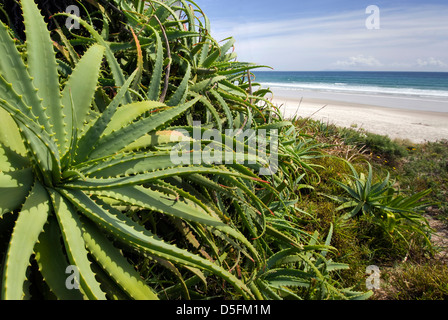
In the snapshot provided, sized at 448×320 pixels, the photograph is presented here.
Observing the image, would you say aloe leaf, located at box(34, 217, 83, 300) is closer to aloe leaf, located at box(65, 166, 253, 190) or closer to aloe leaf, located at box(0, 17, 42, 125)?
aloe leaf, located at box(65, 166, 253, 190)

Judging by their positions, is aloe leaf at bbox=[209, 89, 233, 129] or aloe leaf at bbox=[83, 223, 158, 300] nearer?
aloe leaf at bbox=[83, 223, 158, 300]

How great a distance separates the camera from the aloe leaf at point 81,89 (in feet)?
3.81

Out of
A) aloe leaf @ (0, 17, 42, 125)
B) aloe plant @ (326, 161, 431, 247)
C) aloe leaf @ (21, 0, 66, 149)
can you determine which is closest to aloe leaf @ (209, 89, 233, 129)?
aloe leaf @ (21, 0, 66, 149)

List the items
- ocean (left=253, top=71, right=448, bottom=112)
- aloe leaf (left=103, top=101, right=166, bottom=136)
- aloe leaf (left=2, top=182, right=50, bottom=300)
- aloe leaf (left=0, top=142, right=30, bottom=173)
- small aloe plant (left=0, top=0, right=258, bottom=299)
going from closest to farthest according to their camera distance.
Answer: aloe leaf (left=2, top=182, right=50, bottom=300) < small aloe plant (left=0, top=0, right=258, bottom=299) < aloe leaf (left=0, top=142, right=30, bottom=173) < aloe leaf (left=103, top=101, right=166, bottom=136) < ocean (left=253, top=71, right=448, bottom=112)

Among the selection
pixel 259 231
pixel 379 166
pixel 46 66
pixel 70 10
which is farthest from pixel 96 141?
pixel 379 166

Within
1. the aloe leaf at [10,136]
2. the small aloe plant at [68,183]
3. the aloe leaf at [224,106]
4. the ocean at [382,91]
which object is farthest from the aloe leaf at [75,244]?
the ocean at [382,91]

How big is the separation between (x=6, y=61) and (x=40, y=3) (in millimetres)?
1210

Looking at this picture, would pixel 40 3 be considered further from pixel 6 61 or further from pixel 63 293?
pixel 63 293

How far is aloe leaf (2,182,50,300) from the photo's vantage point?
0.73 metres

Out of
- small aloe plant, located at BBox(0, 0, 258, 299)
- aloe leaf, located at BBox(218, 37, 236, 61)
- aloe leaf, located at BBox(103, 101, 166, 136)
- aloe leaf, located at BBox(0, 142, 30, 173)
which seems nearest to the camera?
small aloe plant, located at BBox(0, 0, 258, 299)

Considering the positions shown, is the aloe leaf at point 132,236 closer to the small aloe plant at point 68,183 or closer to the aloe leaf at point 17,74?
the small aloe plant at point 68,183

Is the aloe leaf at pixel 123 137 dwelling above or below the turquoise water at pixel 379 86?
below

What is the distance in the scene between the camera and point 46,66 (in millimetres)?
1125

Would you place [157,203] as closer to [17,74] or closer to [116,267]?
[116,267]
